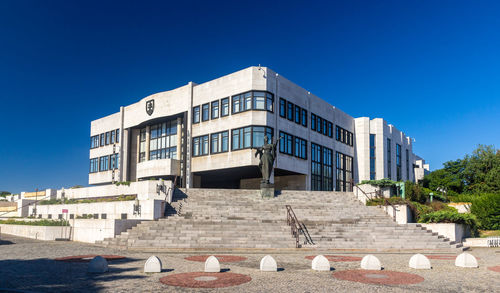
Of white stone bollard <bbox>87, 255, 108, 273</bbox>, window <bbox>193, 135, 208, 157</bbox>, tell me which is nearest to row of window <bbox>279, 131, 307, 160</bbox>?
window <bbox>193, 135, 208, 157</bbox>

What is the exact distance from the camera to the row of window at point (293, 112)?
40.3m

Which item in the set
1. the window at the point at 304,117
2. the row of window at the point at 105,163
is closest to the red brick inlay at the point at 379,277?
the window at the point at 304,117

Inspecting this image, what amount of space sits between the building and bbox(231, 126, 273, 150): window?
92mm

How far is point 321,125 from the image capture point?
4747 centimetres

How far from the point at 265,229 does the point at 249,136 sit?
16.5 meters

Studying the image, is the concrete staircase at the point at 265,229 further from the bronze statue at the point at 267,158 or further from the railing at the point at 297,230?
the bronze statue at the point at 267,158

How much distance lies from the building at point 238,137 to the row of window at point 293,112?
0.33ft

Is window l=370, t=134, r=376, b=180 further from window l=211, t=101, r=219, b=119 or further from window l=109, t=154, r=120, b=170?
window l=109, t=154, r=120, b=170

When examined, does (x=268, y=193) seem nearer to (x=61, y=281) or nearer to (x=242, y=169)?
(x=242, y=169)

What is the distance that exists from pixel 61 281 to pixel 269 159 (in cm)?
2136

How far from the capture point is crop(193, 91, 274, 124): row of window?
124ft

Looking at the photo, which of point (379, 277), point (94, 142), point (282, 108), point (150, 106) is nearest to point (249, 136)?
point (282, 108)

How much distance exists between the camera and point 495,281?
11.1m

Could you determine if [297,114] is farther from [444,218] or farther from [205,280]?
[205,280]
